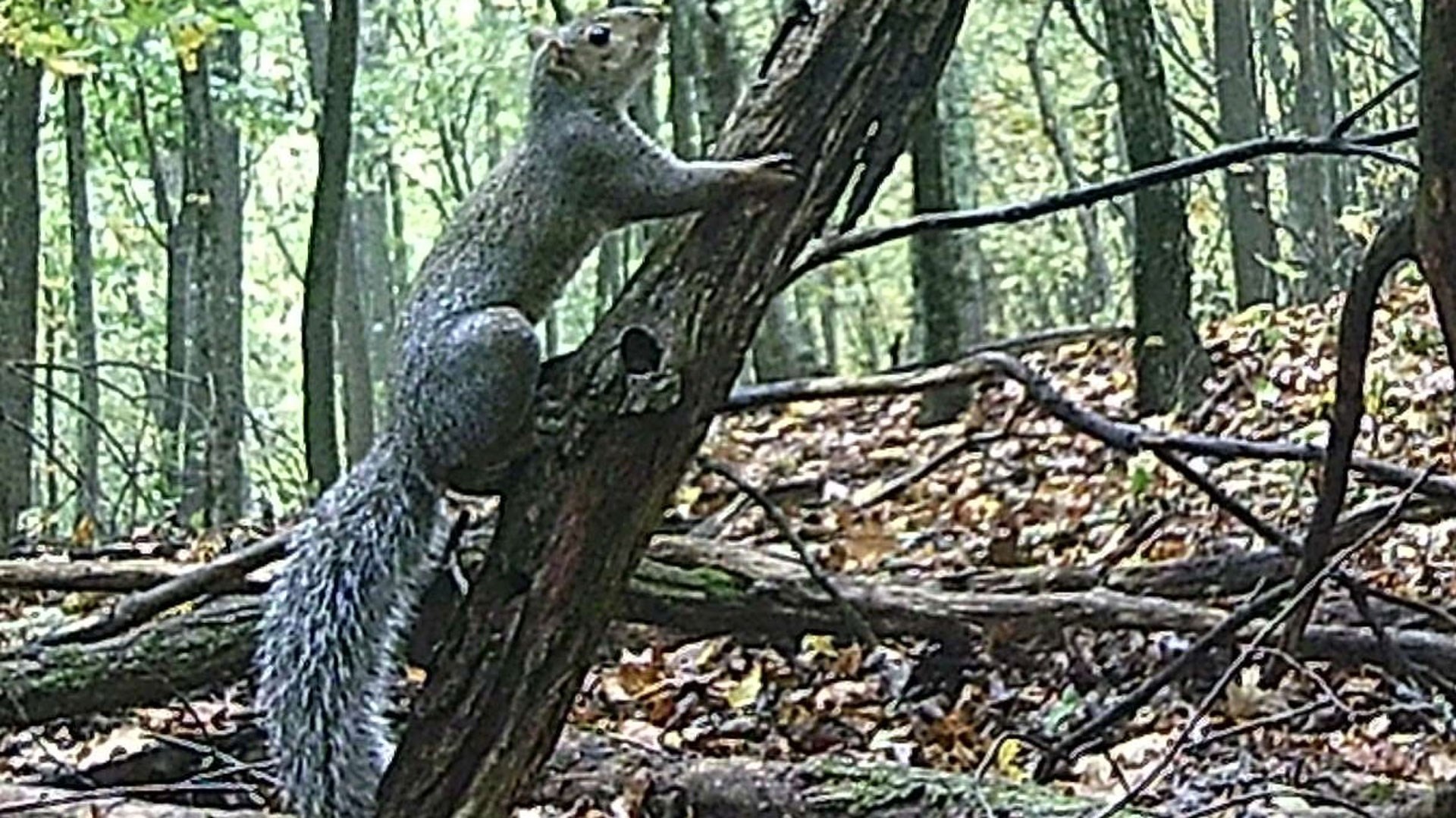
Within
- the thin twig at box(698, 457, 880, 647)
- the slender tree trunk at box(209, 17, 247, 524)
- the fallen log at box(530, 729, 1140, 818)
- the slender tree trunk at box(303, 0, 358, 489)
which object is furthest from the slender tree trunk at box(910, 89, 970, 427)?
the fallen log at box(530, 729, 1140, 818)

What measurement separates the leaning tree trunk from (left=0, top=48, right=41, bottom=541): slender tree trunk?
6072 millimetres

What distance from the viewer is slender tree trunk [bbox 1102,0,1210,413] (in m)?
7.40

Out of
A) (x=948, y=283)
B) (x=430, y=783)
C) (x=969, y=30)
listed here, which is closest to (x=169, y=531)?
(x=948, y=283)

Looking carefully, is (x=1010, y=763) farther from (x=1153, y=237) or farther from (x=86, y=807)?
(x=1153, y=237)

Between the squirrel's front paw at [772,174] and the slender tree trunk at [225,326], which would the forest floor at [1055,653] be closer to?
the squirrel's front paw at [772,174]

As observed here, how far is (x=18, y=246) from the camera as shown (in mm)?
9086

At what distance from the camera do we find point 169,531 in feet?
29.7

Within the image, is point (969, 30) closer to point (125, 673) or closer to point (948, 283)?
point (948, 283)

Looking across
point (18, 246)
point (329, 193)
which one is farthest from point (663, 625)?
point (18, 246)

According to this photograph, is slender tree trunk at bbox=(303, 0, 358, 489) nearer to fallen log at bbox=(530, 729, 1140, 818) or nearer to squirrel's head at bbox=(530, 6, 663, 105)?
fallen log at bbox=(530, 729, 1140, 818)

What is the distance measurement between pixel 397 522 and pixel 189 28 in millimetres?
5516

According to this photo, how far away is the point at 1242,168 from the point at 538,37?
6.85 meters

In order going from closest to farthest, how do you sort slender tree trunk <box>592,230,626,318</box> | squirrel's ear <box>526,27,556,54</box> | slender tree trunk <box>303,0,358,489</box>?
squirrel's ear <box>526,27,556,54</box>
slender tree trunk <box>303,0,358,489</box>
slender tree trunk <box>592,230,626,318</box>

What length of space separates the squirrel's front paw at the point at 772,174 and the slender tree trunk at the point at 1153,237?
439cm
